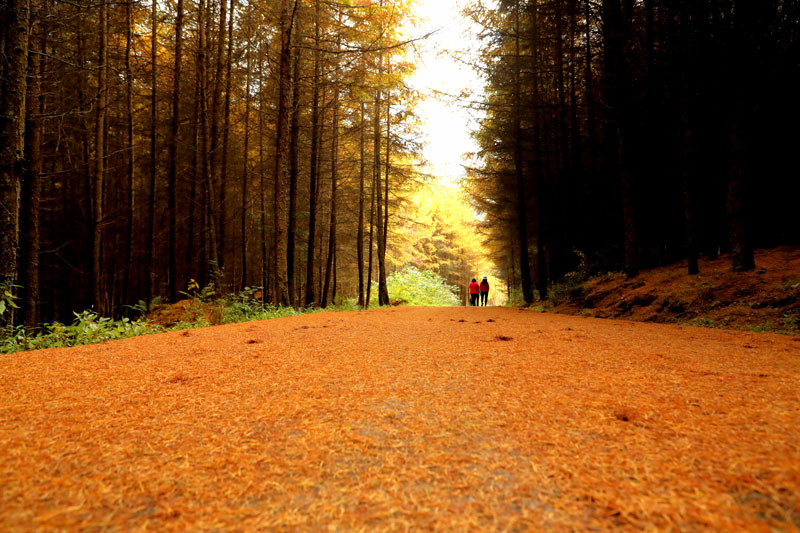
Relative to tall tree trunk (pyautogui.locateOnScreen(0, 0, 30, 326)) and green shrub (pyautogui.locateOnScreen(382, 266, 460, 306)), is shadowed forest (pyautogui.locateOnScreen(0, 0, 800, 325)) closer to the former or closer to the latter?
tall tree trunk (pyautogui.locateOnScreen(0, 0, 30, 326))

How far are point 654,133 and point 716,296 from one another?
19.7 ft

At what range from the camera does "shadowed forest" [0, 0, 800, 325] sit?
6.78 metres

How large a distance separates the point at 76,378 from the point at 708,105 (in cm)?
1207

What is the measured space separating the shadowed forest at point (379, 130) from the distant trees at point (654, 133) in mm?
54

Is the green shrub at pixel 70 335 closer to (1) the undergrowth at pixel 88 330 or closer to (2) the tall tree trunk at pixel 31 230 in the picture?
(1) the undergrowth at pixel 88 330

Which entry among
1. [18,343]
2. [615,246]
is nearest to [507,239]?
[615,246]

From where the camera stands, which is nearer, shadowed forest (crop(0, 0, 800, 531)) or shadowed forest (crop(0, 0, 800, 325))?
shadowed forest (crop(0, 0, 800, 531))

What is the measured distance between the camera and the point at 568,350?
288 cm

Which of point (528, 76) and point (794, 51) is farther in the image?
point (528, 76)

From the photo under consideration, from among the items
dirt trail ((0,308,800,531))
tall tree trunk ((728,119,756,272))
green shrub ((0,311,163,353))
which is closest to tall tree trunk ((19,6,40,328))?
green shrub ((0,311,163,353))

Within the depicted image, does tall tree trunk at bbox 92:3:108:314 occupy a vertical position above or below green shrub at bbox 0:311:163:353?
above

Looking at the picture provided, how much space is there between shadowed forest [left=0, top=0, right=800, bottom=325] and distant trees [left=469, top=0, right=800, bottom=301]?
2.1 inches

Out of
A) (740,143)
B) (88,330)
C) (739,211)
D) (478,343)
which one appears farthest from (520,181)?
(88,330)

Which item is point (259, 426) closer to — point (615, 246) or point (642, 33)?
point (615, 246)
